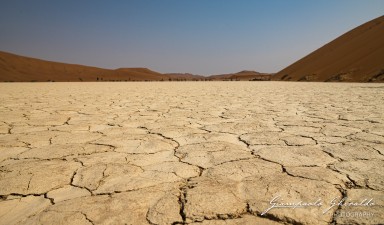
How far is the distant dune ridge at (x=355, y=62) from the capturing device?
12.0 meters

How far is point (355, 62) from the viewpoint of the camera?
13.9 m

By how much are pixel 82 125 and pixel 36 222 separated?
1780mm

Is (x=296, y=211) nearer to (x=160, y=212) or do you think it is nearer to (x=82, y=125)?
(x=160, y=212)

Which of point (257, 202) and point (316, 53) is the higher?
point (316, 53)

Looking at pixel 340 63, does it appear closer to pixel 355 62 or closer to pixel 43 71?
A: pixel 355 62

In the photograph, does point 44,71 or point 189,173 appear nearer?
point 189,173

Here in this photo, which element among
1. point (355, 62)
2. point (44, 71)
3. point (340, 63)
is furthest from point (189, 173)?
point (44, 71)

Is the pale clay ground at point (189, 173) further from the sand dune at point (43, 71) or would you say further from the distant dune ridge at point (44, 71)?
the sand dune at point (43, 71)

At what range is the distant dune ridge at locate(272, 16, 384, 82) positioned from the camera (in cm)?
1202

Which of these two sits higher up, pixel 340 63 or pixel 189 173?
pixel 340 63

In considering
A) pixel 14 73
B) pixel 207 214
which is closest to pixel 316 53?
pixel 207 214

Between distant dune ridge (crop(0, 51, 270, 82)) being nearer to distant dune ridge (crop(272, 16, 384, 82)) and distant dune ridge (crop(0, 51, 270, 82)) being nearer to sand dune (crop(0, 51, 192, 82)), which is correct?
sand dune (crop(0, 51, 192, 82))

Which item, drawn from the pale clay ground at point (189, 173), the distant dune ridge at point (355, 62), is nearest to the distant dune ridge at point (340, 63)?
the distant dune ridge at point (355, 62)

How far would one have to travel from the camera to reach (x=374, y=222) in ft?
2.85
